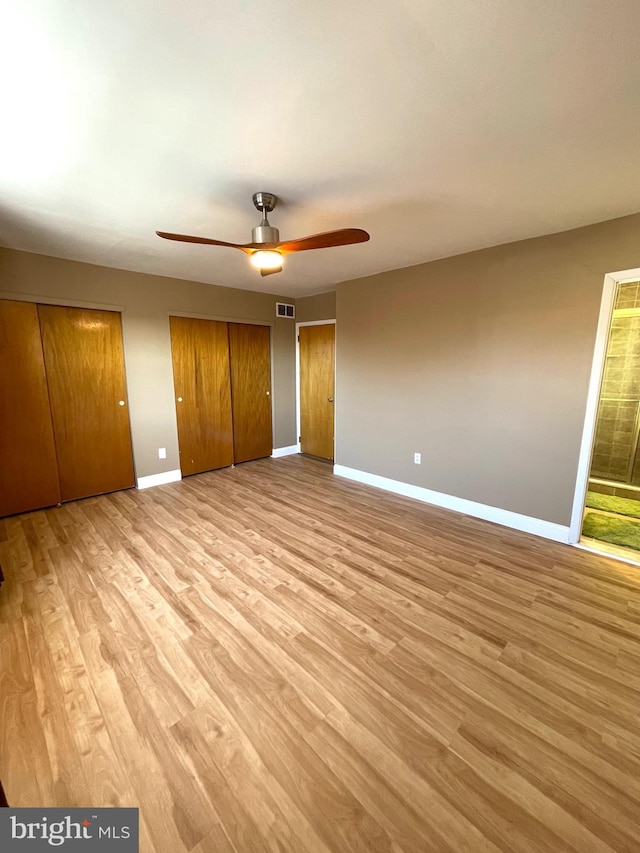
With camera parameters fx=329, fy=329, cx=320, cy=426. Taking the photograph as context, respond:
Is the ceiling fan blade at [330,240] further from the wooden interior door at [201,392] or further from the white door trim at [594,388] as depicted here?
the wooden interior door at [201,392]

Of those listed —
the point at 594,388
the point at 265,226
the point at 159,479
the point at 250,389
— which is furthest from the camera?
the point at 250,389

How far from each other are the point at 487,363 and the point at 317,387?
8.45 feet

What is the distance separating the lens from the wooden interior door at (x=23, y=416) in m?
3.00

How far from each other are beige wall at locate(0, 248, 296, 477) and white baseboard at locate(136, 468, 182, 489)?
5 cm

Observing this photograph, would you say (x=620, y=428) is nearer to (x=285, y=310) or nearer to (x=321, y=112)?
(x=285, y=310)

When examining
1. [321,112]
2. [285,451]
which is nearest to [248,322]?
[285,451]

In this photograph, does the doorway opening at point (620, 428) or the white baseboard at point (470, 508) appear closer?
the white baseboard at point (470, 508)

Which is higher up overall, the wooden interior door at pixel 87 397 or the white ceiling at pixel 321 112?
the white ceiling at pixel 321 112

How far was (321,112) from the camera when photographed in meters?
1.31

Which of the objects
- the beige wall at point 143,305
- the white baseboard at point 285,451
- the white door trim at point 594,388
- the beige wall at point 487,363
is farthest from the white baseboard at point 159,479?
the white door trim at point 594,388

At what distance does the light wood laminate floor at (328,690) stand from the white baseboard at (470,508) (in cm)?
15

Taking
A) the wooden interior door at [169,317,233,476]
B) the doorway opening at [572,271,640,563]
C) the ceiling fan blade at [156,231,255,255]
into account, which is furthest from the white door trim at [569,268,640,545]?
the wooden interior door at [169,317,233,476]

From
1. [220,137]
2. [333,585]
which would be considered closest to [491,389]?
[333,585]

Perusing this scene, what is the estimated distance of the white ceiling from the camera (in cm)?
97
